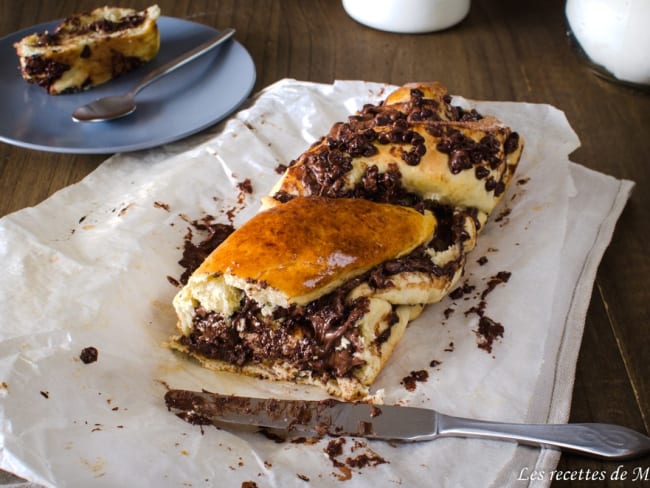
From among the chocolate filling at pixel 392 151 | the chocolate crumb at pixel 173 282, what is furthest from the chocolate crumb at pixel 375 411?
the chocolate crumb at pixel 173 282

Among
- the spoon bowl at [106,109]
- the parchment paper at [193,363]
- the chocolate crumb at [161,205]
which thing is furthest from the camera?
the spoon bowl at [106,109]

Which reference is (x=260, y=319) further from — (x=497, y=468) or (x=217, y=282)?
(x=497, y=468)

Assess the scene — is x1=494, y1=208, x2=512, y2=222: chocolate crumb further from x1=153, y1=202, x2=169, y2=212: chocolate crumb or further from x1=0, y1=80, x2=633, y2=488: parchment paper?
x1=153, y1=202, x2=169, y2=212: chocolate crumb

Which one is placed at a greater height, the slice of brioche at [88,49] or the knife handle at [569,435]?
the knife handle at [569,435]

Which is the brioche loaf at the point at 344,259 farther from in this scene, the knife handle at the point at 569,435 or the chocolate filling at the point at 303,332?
the knife handle at the point at 569,435

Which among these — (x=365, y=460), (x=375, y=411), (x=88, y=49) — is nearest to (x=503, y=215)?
(x=375, y=411)

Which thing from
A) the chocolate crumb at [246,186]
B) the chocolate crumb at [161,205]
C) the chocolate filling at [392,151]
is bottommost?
the chocolate crumb at [161,205]

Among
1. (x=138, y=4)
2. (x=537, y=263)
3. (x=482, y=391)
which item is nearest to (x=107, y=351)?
(x=482, y=391)
